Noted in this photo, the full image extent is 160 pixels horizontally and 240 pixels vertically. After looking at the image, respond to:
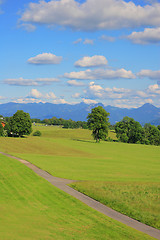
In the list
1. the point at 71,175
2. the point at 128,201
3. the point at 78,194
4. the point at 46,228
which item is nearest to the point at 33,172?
the point at 71,175

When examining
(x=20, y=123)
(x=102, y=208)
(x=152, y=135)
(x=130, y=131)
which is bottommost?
(x=102, y=208)

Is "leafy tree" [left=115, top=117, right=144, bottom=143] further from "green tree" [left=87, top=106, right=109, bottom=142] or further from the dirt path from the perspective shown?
the dirt path

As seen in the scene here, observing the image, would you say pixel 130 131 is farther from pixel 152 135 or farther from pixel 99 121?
pixel 99 121

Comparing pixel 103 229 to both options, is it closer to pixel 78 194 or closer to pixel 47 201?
pixel 47 201

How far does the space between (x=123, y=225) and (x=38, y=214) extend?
269 inches

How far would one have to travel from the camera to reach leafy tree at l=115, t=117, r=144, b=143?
14755 centimetres

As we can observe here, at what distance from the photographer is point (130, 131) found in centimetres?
15150

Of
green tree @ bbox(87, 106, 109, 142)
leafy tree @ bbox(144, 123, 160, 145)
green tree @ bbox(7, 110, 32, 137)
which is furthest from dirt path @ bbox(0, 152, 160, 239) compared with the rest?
leafy tree @ bbox(144, 123, 160, 145)

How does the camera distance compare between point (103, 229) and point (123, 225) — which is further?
point (123, 225)

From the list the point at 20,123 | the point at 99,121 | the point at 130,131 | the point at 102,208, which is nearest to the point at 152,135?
the point at 130,131

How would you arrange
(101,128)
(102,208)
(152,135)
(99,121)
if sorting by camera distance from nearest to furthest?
(102,208) → (99,121) → (101,128) → (152,135)

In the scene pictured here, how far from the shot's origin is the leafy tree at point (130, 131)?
147550 millimetres

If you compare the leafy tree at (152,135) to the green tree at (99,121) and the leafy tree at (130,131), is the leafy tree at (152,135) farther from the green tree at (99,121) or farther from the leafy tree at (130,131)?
the green tree at (99,121)

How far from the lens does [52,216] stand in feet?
70.7
